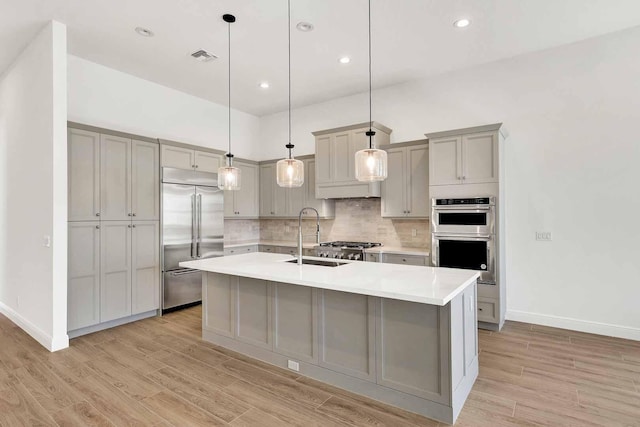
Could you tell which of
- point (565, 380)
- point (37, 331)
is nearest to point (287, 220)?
point (37, 331)

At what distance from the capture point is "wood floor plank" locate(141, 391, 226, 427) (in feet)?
7.54

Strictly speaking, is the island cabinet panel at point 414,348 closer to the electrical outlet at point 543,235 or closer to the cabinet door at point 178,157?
the electrical outlet at point 543,235

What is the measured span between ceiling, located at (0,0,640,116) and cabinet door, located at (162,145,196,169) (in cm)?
106

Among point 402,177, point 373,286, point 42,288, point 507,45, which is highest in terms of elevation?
point 507,45

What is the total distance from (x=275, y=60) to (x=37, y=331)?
4.15 meters

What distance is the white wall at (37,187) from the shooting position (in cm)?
346

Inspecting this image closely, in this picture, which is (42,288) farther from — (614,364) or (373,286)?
(614,364)

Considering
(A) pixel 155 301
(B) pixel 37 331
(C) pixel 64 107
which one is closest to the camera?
(C) pixel 64 107

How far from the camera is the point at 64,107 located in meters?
3.52

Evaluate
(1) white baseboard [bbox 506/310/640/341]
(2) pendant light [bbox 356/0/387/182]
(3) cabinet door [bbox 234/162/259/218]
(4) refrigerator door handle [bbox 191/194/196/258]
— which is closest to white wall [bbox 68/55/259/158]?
(3) cabinet door [bbox 234/162/259/218]

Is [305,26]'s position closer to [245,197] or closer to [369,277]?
[369,277]

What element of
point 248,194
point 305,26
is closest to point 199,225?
point 248,194

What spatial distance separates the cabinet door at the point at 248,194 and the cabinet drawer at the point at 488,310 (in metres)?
4.00

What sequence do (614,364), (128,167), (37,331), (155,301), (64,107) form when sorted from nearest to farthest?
1. (614,364)
2. (64,107)
3. (37,331)
4. (128,167)
5. (155,301)
